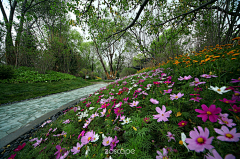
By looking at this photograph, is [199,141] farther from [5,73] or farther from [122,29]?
[5,73]

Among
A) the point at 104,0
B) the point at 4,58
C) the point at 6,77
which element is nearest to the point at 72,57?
the point at 4,58

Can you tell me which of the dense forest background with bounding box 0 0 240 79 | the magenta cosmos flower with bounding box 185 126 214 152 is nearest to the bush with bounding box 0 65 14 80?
the dense forest background with bounding box 0 0 240 79

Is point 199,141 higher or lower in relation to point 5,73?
lower

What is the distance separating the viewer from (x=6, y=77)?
620cm

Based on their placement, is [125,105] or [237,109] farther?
[125,105]

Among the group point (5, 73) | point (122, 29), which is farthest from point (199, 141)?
point (5, 73)

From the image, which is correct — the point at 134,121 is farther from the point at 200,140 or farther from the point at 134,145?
the point at 200,140

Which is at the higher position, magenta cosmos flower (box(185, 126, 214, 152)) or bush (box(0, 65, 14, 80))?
bush (box(0, 65, 14, 80))

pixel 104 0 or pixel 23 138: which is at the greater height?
pixel 104 0

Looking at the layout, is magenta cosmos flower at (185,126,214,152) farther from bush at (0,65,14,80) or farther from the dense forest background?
bush at (0,65,14,80)

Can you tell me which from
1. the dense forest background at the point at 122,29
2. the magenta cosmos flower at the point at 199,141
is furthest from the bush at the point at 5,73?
the magenta cosmos flower at the point at 199,141

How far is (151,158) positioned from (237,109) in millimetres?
714

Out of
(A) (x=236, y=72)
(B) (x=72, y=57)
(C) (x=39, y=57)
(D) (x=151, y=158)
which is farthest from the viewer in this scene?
(B) (x=72, y=57)

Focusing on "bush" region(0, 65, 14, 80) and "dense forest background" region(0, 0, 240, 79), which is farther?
"bush" region(0, 65, 14, 80)
